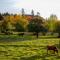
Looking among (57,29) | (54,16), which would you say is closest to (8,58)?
(57,29)

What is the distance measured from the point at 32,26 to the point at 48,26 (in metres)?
14.7

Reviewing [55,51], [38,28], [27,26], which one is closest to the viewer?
[55,51]

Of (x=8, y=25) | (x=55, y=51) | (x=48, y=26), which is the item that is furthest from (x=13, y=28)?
(x=55, y=51)

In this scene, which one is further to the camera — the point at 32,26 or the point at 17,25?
the point at 17,25

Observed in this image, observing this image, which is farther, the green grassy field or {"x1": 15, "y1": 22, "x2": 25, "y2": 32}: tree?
{"x1": 15, "y1": 22, "x2": 25, "y2": 32}: tree

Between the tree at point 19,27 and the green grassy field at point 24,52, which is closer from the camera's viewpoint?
the green grassy field at point 24,52

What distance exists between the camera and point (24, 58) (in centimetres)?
2866

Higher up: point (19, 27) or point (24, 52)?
point (19, 27)

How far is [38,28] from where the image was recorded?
88.8 m

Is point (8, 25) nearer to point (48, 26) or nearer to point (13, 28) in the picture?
point (13, 28)

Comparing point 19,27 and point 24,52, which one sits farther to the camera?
point 19,27

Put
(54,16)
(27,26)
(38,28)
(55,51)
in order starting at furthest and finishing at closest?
(54,16), (27,26), (38,28), (55,51)

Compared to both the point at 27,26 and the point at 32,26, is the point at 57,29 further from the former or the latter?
the point at 27,26

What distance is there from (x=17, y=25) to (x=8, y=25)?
396 centimetres
